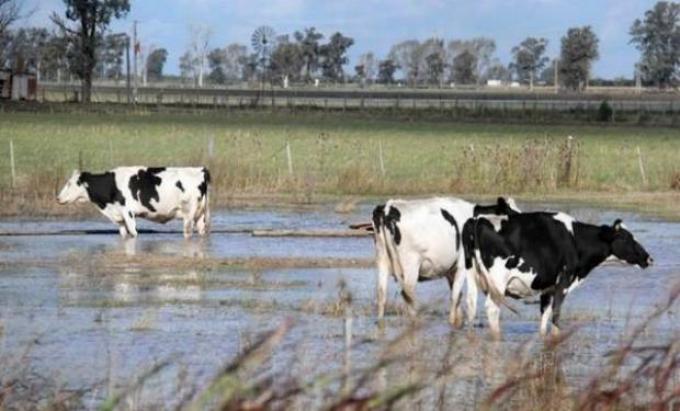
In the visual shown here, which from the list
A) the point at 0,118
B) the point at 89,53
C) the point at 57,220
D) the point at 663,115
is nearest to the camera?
the point at 57,220

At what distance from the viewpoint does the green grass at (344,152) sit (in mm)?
35656

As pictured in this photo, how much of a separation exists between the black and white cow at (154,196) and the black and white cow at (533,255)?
38.1 ft

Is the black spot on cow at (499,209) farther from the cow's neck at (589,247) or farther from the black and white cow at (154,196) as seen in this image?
the black and white cow at (154,196)

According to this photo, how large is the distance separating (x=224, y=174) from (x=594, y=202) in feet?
26.0

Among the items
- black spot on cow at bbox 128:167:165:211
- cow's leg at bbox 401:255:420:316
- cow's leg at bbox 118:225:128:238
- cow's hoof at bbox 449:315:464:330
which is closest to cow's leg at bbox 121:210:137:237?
cow's leg at bbox 118:225:128:238

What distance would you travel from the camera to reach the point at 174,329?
15.3m

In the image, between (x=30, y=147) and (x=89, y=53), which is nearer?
(x=30, y=147)

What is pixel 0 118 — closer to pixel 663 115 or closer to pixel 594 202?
pixel 663 115

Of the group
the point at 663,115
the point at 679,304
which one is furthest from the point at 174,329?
the point at 663,115

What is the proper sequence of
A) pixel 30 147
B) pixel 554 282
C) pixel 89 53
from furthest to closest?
pixel 89 53
pixel 30 147
pixel 554 282

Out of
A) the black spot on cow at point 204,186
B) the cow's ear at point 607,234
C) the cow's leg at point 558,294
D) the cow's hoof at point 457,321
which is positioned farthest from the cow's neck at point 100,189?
the cow's leg at point 558,294

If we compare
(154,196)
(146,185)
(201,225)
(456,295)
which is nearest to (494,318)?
(456,295)

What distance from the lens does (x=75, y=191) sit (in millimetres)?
27000

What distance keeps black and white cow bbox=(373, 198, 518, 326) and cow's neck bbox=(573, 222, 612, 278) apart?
86 cm
